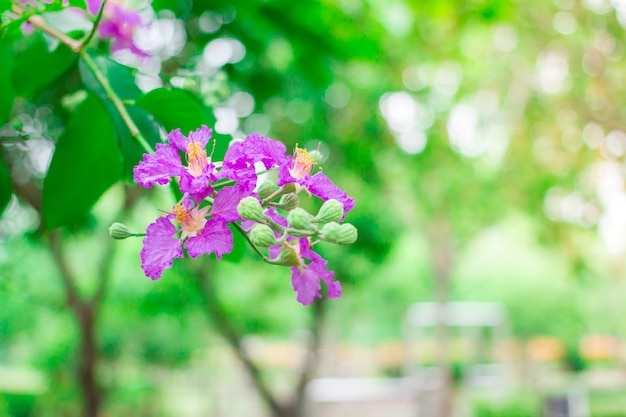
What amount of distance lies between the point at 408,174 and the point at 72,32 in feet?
18.6

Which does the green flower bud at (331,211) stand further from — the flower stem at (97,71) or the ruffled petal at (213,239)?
the flower stem at (97,71)

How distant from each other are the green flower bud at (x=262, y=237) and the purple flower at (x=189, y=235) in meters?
0.04

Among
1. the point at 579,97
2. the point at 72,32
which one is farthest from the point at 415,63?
the point at 72,32

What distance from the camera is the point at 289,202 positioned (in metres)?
0.53

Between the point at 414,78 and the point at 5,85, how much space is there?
156 inches

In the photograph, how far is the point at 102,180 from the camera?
774 millimetres

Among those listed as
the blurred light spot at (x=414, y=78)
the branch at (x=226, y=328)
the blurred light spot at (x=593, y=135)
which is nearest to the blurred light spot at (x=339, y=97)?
the blurred light spot at (x=414, y=78)

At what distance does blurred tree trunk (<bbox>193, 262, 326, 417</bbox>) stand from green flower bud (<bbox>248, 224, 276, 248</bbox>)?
371 centimetres

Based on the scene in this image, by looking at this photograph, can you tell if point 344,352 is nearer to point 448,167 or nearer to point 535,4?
point 448,167

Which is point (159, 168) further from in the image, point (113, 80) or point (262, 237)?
point (113, 80)

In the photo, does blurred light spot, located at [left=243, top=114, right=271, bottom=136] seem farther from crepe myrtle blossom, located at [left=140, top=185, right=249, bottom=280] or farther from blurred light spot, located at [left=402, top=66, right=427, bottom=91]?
crepe myrtle blossom, located at [left=140, top=185, right=249, bottom=280]

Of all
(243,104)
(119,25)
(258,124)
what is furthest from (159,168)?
(258,124)

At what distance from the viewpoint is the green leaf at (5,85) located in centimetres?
85

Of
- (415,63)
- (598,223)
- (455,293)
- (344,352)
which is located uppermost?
(415,63)
